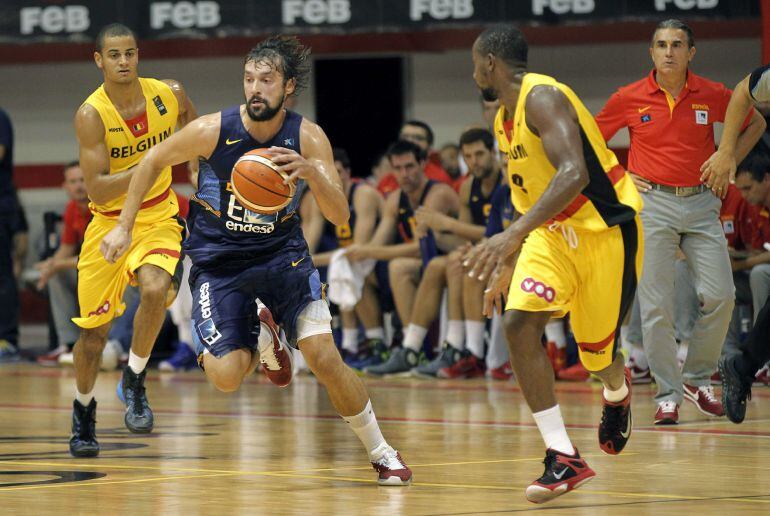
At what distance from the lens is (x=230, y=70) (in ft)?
52.8

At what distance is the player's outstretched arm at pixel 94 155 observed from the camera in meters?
7.73

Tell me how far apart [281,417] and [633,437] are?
2.39 meters

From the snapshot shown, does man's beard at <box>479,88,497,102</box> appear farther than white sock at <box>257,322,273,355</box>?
No

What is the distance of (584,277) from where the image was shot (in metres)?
6.11

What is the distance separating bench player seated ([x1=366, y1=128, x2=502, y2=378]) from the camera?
11492 mm

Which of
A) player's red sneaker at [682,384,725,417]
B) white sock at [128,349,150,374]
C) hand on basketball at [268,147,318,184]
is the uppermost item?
hand on basketball at [268,147,318,184]

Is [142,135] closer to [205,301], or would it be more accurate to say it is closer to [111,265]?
[111,265]

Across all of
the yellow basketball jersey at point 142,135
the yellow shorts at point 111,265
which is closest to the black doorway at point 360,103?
the yellow basketball jersey at point 142,135

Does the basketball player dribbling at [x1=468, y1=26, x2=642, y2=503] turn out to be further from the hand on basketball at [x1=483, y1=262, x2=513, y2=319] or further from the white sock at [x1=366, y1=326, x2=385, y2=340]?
the white sock at [x1=366, y1=326, x2=385, y2=340]

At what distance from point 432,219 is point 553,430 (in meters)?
5.78

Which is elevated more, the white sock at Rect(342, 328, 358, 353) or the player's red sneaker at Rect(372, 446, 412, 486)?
the player's red sneaker at Rect(372, 446, 412, 486)

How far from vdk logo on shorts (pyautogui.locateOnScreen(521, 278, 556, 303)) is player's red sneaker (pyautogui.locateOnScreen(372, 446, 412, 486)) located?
0.97 metres

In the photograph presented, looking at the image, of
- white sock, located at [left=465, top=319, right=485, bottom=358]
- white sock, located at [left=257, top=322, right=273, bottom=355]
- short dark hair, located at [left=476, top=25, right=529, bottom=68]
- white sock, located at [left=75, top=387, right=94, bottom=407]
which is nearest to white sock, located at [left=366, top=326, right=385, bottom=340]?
white sock, located at [left=465, top=319, right=485, bottom=358]

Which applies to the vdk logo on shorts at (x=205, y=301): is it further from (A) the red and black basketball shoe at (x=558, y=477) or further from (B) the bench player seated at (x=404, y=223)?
(B) the bench player seated at (x=404, y=223)
